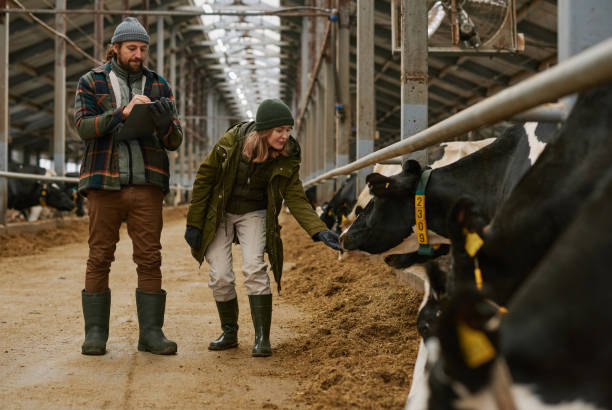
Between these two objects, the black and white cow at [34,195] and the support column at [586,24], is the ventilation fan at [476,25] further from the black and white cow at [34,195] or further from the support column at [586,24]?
the black and white cow at [34,195]

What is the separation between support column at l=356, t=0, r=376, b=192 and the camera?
729cm

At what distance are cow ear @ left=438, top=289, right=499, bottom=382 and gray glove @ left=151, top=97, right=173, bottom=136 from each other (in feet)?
8.94

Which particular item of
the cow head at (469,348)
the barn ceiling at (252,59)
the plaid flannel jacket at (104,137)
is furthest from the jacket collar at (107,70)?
the barn ceiling at (252,59)

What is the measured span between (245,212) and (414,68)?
1.73 meters

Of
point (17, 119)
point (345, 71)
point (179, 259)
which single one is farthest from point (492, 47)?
point (17, 119)

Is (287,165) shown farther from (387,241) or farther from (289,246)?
(289,246)

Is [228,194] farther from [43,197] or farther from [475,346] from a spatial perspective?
[43,197]

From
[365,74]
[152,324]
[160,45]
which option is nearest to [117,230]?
[152,324]

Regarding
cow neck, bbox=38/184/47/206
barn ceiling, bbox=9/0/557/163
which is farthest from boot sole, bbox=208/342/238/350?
cow neck, bbox=38/184/47/206

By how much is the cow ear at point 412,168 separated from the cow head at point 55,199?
12579mm

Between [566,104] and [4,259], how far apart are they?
739cm

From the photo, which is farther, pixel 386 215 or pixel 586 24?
pixel 386 215

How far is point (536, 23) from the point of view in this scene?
14.2 m

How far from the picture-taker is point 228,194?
12.0 ft
